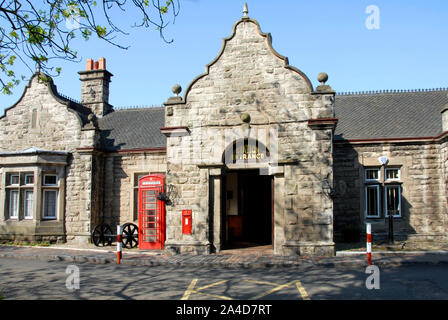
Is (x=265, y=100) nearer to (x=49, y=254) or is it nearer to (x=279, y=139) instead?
(x=279, y=139)

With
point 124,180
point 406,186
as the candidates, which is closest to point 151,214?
point 124,180

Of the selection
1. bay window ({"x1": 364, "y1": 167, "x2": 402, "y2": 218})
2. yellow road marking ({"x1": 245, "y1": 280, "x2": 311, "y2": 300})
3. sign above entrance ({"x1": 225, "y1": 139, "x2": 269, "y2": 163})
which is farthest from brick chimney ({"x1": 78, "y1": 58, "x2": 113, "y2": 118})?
yellow road marking ({"x1": 245, "y1": 280, "x2": 311, "y2": 300})

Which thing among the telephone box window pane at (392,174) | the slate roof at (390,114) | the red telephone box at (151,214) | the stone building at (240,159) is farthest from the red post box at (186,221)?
the telephone box window pane at (392,174)

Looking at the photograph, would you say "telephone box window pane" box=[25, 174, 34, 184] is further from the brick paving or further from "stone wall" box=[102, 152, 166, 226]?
the brick paving

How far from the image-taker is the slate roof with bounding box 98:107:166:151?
16742 millimetres

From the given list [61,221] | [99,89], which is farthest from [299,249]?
[99,89]

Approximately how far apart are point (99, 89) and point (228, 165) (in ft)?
37.0

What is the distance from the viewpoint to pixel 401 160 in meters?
14.7

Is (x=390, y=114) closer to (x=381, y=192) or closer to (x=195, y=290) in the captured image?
(x=381, y=192)

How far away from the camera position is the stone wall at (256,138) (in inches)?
464

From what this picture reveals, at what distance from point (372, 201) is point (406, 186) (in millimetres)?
1381

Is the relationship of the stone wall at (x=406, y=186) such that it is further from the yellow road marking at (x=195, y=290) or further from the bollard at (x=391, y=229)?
the yellow road marking at (x=195, y=290)

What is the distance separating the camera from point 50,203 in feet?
52.4

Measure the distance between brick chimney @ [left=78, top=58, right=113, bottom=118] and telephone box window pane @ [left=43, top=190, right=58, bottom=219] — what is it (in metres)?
5.77
